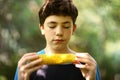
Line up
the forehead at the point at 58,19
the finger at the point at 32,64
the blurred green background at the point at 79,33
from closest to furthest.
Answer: the finger at the point at 32,64, the forehead at the point at 58,19, the blurred green background at the point at 79,33

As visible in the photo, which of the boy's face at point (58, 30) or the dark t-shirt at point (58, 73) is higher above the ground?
the boy's face at point (58, 30)

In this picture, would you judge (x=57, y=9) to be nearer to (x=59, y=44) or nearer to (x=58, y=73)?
(x=59, y=44)

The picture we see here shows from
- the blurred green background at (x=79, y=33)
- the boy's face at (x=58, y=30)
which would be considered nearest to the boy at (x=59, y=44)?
the boy's face at (x=58, y=30)

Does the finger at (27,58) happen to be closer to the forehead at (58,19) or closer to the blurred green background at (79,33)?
A: the forehead at (58,19)

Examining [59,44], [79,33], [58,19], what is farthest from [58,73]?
[79,33]

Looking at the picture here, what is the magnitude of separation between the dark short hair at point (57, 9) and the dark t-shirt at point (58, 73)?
8.5 inches

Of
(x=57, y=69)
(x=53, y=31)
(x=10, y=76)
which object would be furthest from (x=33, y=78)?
(x=10, y=76)

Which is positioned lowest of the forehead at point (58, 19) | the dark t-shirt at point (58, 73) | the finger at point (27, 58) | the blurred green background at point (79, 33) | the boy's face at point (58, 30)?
the blurred green background at point (79, 33)

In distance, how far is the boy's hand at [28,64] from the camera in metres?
1.26

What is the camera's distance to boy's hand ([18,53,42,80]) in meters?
1.26

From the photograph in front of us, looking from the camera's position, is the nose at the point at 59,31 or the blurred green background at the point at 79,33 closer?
the nose at the point at 59,31

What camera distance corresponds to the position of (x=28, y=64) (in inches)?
49.9

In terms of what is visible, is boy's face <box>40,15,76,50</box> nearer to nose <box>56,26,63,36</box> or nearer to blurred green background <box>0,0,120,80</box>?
nose <box>56,26,63,36</box>

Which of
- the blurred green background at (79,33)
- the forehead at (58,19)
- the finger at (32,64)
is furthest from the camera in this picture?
the blurred green background at (79,33)
